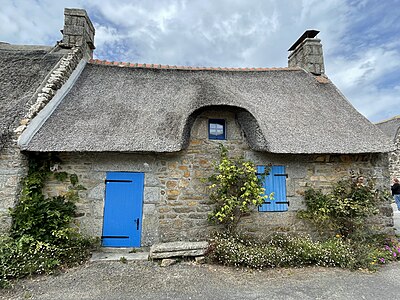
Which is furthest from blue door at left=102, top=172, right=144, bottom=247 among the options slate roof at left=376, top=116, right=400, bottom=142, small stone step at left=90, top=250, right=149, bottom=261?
slate roof at left=376, top=116, right=400, bottom=142

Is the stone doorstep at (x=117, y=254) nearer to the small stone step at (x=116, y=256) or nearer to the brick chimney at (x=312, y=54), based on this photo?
the small stone step at (x=116, y=256)

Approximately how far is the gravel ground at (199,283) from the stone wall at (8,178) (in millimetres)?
1119

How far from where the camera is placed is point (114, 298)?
8.82ft

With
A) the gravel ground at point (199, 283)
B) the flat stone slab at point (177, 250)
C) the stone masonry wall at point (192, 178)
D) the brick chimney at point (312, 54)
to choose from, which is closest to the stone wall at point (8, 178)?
the stone masonry wall at point (192, 178)

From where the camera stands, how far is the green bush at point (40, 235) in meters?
3.19

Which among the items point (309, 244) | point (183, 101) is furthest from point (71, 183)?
point (309, 244)

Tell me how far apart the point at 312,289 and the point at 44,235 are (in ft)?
14.0

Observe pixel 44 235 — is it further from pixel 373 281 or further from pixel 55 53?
pixel 373 281

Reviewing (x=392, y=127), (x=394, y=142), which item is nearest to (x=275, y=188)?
(x=394, y=142)

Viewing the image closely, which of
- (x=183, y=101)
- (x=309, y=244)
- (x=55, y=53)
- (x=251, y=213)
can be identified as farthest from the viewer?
(x=55, y=53)

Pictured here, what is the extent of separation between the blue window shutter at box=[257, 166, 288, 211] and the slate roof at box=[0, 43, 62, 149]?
15.5ft

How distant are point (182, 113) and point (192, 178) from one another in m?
1.36

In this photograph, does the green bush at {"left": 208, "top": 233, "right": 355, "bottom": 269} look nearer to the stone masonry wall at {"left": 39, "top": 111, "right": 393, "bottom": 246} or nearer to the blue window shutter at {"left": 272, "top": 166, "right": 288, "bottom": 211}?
the stone masonry wall at {"left": 39, "top": 111, "right": 393, "bottom": 246}

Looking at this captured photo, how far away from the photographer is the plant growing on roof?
4.06m
